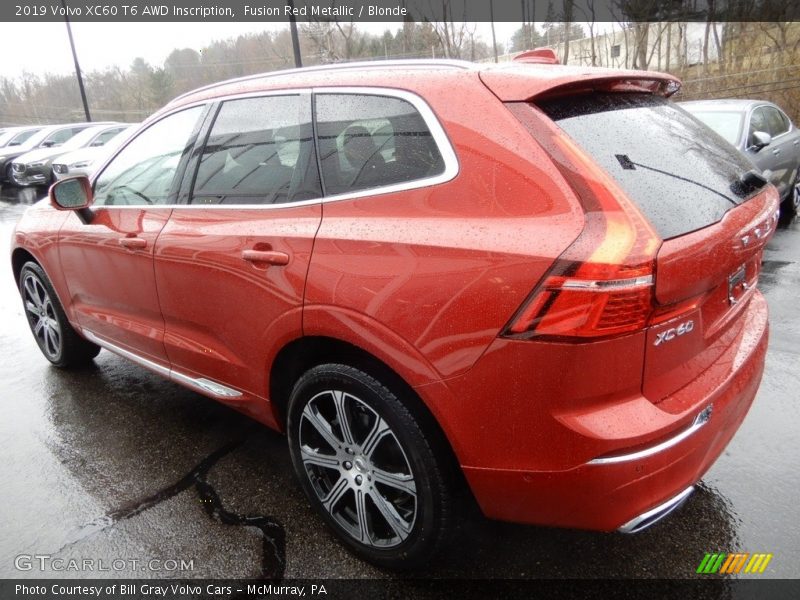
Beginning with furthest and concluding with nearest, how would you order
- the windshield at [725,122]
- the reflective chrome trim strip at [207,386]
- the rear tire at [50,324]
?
the windshield at [725,122], the rear tire at [50,324], the reflective chrome trim strip at [207,386]

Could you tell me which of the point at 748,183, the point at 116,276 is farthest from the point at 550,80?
the point at 116,276

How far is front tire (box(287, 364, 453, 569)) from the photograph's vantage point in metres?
1.98

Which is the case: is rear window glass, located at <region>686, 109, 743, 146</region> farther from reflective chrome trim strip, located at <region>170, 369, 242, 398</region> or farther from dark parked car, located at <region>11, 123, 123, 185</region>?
dark parked car, located at <region>11, 123, 123, 185</region>

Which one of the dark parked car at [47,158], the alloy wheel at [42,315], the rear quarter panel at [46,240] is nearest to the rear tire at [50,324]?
the alloy wheel at [42,315]

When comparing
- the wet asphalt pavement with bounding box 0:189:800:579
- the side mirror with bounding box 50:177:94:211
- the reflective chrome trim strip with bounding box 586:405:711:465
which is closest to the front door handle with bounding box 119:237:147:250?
the side mirror with bounding box 50:177:94:211

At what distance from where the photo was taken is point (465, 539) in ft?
7.80

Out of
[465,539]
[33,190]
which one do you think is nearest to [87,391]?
[465,539]

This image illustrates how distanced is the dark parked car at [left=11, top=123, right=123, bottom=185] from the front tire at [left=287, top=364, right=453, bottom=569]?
1540 centimetres

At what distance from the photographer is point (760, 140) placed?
605 cm

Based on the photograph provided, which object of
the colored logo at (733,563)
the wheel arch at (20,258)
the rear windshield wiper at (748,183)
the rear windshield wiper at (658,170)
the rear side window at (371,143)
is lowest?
the colored logo at (733,563)

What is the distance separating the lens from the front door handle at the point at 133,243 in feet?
9.66

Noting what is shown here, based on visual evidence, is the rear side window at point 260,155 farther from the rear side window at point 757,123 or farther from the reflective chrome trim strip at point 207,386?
the rear side window at point 757,123

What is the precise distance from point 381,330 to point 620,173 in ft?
2.95

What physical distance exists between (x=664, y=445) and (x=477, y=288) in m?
0.72
